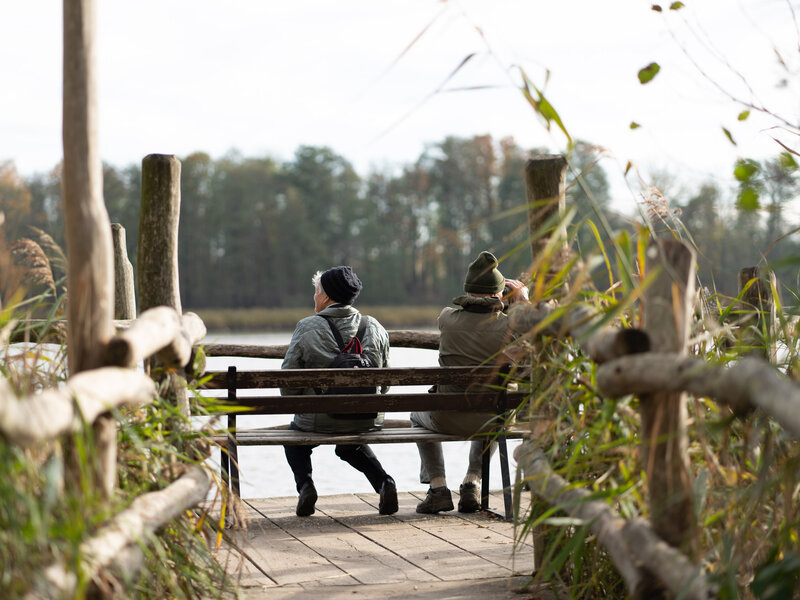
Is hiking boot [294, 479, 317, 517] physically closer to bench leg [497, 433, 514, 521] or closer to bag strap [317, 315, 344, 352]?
bag strap [317, 315, 344, 352]

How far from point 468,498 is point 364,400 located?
0.83m

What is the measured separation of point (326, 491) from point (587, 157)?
532 centimetres

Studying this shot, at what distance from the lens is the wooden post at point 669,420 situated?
7.12ft

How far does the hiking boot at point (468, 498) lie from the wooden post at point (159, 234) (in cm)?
203

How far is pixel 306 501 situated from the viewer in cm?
470

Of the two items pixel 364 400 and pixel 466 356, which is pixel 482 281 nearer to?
pixel 466 356

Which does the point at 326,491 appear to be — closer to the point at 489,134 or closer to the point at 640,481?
the point at 640,481

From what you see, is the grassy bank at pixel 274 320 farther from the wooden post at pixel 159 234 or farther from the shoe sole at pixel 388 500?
the wooden post at pixel 159 234

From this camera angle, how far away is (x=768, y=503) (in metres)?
2.45

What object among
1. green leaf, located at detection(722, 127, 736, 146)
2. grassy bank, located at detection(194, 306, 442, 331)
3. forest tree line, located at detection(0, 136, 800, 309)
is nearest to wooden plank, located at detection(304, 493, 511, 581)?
green leaf, located at detection(722, 127, 736, 146)

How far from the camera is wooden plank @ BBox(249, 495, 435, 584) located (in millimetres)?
3637

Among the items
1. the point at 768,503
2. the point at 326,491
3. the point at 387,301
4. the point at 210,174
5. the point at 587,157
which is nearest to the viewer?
the point at 768,503

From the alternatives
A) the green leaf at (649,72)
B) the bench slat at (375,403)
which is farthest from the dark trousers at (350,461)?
the green leaf at (649,72)

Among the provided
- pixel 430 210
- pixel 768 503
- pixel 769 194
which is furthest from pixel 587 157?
pixel 430 210
